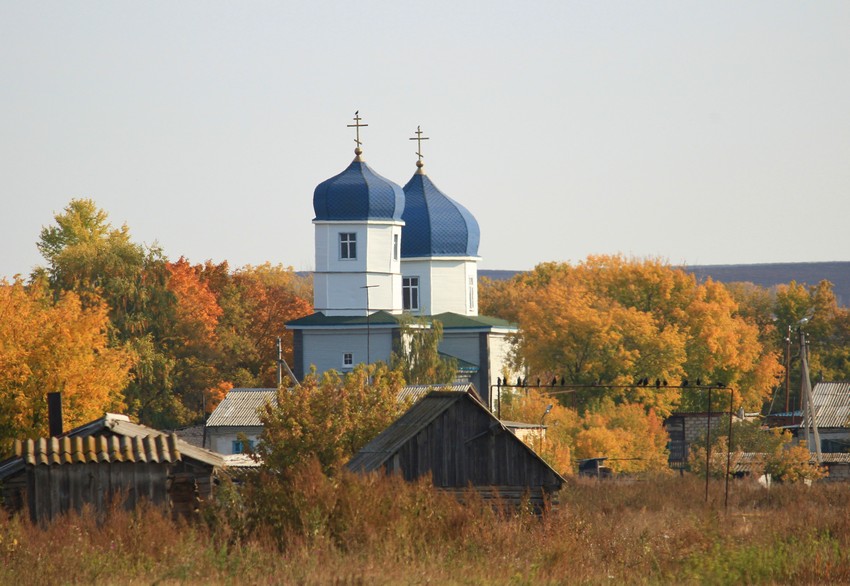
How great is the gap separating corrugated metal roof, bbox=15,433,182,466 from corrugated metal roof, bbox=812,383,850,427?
3868cm

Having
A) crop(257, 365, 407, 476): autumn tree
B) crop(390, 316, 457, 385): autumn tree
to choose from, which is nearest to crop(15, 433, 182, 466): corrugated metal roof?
crop(257, 365, 407, 476): autumn tree

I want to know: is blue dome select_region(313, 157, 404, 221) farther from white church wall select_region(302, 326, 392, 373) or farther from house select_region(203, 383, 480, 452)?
Answer: house select_region(203, 383, 480, 452)

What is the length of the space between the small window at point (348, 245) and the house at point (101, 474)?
47.3 metres

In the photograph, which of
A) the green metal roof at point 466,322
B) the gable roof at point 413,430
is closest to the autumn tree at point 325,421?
the gable roof at point 413,430

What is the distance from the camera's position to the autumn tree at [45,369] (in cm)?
4172

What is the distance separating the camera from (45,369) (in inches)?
1697

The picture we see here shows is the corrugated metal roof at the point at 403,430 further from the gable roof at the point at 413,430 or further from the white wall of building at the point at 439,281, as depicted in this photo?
the white wall of building at the point at 439,281

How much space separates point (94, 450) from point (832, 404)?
42510mm

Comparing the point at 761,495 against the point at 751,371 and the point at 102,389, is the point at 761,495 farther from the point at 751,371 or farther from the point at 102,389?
the point at 751,371

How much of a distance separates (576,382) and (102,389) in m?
28.7

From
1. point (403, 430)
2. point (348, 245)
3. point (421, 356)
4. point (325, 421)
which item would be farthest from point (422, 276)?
point (403, 430)

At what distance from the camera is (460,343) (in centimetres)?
7456

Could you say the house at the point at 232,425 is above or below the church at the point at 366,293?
below

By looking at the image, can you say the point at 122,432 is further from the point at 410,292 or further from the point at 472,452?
the point at 410,292
